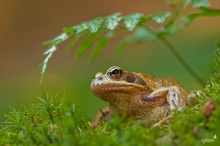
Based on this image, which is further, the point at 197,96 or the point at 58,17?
the point at 58,17

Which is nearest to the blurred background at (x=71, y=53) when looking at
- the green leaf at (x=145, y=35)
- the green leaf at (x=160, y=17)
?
the green leaf at (x=145, y=35)

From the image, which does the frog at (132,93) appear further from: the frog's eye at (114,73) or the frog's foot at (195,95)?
the frog's foot at (195,95)

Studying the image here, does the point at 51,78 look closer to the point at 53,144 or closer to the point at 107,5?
the point at 107,5

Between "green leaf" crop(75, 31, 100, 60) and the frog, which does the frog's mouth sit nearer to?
the frog

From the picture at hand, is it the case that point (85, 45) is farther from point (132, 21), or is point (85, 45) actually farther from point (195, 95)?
point (195, 95)

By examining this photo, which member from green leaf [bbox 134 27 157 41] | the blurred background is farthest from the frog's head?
the blurred background

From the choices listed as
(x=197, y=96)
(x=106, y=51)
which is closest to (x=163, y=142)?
(x=197, y=96)
